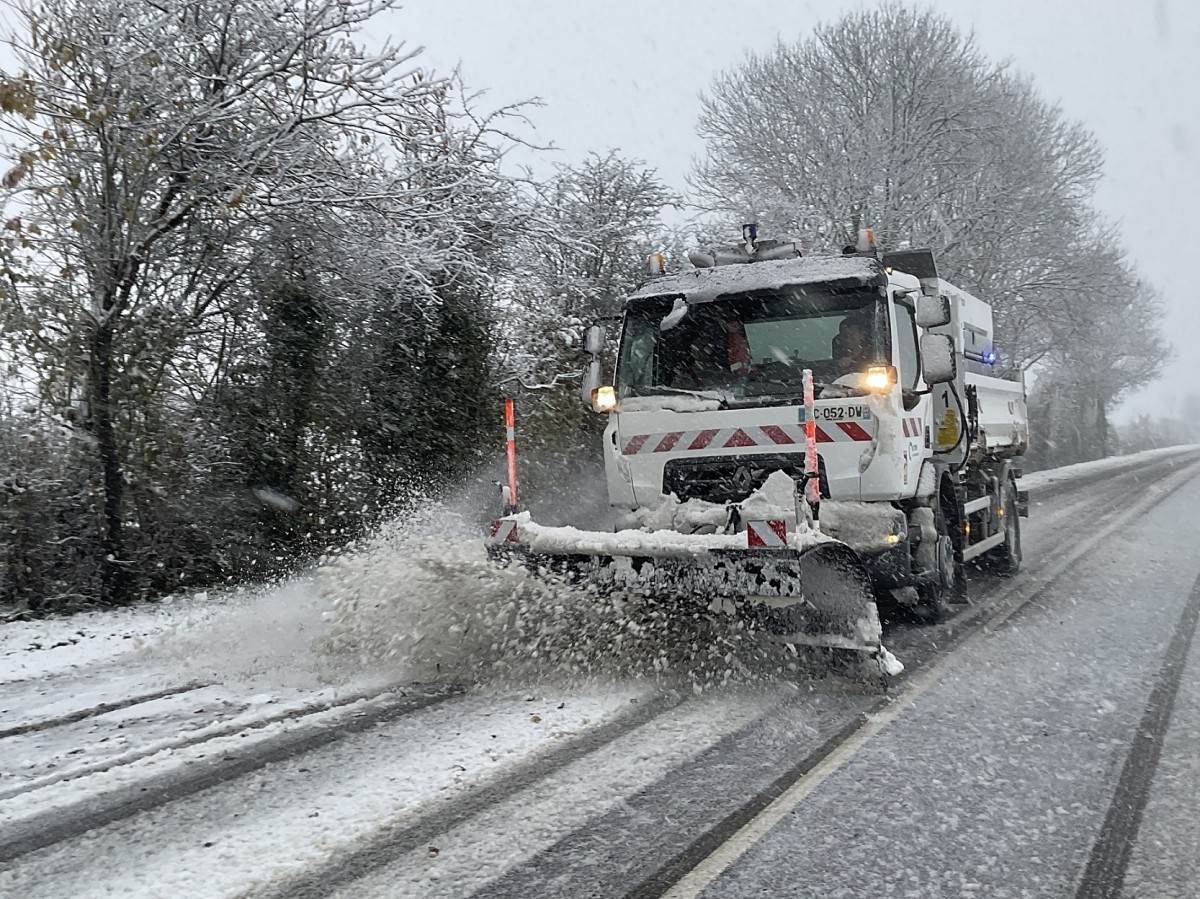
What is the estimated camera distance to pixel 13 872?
317cm

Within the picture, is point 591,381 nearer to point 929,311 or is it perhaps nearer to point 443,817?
point 929,311

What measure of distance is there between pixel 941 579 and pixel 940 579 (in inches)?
1.8

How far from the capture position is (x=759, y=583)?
504cm

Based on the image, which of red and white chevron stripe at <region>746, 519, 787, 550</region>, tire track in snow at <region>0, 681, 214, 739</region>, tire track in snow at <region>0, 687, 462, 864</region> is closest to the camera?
tire track in snow at <region>0, 687, 462, 864</region>

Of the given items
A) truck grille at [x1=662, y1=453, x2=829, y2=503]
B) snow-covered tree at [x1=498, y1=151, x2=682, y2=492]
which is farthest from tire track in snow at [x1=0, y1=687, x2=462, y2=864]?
snow-covered tree at [x1=498, y1=151, x2=682, y2=492]

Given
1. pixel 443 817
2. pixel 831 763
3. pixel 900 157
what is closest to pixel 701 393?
pixel 831 763

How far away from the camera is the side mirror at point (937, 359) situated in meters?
6.62

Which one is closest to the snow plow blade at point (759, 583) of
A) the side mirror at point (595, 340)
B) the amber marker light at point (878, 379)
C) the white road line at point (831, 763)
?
the white road line at point (831, 763)

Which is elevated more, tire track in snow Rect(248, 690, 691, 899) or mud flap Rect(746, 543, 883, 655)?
mud flap Rect(746, 543, 883, 655)

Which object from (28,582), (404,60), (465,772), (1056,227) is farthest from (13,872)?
(1056,227)

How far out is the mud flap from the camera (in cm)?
531

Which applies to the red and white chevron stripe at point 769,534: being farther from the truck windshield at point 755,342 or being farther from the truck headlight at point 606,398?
the truck headlight at point 606,398

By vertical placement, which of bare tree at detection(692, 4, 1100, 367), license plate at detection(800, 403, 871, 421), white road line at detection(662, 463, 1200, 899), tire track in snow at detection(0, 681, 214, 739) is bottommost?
white road line at detection(662, 463, 1200, 899)

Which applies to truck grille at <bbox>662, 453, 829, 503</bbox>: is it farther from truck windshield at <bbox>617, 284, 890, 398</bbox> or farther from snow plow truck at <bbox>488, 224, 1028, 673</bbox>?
truck windshield at <bbox>617, 284, 890, 398</bbox>
